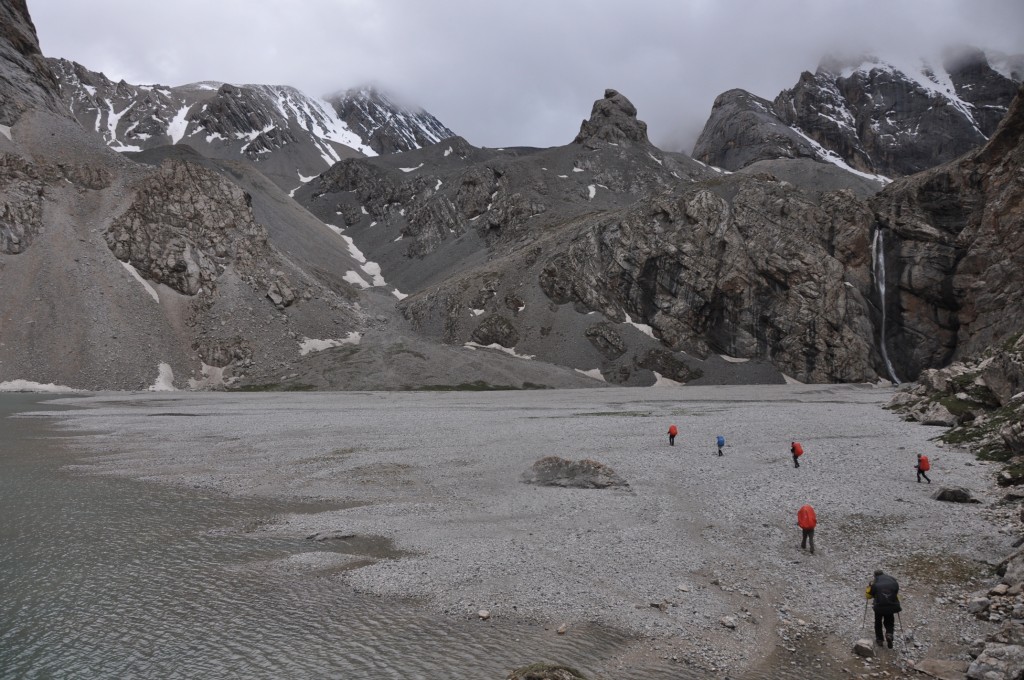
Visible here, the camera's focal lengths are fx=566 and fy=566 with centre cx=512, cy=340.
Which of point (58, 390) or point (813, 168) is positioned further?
point (813, 168)

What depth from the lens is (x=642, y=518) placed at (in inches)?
828

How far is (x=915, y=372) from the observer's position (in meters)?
102

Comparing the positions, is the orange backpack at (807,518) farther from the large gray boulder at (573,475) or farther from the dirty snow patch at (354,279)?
the dirty snow patch at (354,279)

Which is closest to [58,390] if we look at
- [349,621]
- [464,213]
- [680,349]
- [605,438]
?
[605,438]

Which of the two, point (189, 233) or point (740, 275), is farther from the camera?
point (740, 275)

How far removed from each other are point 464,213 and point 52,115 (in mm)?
90556

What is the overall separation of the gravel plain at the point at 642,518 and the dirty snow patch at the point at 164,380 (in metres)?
35.1

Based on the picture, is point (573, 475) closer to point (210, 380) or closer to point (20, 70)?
point (210, 380)

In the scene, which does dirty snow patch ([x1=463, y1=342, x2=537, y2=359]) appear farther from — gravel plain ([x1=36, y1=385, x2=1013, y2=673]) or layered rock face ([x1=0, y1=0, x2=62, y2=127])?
layered rock face ([x1=0, y1=0, x2=62, y2=127])

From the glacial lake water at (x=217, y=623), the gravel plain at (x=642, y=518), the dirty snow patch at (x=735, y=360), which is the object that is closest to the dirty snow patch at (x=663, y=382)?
the dirty snow patch at (x=735, y=360)

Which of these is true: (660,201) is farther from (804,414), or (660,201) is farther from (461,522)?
(461,522)

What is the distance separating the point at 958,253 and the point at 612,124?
354 feet

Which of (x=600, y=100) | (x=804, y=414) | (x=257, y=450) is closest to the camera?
(x=257, y=450)

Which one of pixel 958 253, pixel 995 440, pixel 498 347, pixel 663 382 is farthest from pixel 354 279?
pixel 995 440
